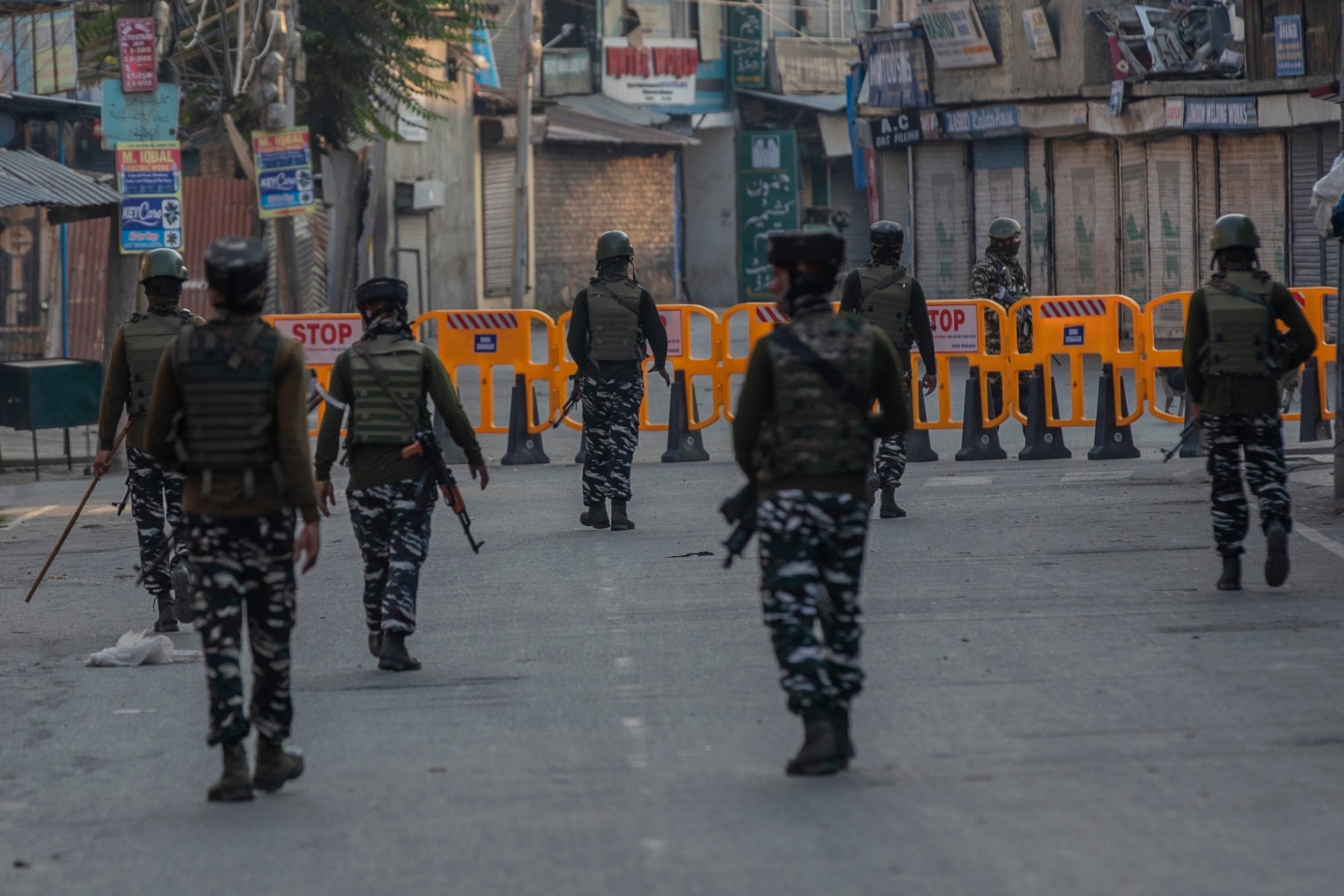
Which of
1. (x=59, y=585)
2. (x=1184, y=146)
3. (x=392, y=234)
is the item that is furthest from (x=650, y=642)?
(x=392, y=234)

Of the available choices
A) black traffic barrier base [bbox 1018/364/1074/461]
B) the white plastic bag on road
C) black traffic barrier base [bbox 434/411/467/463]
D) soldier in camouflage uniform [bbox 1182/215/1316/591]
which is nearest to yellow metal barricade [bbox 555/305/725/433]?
black traffic barrier base [bbox 434/411/467/463]

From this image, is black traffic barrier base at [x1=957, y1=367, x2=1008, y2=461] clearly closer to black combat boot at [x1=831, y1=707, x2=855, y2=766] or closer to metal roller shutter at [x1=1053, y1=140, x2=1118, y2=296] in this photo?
black combat boot at [x1=831, y1=707, x2=855, y2=766]

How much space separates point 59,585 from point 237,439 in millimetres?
5416

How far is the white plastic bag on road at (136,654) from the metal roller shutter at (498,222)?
100 feet

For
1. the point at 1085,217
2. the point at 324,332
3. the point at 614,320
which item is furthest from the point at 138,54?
the point at 1085,217

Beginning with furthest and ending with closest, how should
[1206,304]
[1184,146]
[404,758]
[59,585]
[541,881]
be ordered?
[1184,146], [59,585], [1206,304], [404,758], [541,881]

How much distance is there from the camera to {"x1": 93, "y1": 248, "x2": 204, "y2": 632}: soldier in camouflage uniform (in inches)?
337

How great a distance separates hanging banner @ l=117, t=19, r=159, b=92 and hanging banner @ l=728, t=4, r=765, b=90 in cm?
3013

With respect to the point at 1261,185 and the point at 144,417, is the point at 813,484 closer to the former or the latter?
the point at 144,417

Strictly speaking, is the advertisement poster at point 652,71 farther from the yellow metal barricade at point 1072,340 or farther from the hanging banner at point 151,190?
the yellow metal barricade at point 1072,340

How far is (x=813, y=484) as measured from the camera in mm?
5594

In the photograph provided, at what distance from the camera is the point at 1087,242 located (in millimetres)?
27672

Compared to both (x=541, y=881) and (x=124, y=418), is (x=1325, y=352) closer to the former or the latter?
(x=124, y=418)

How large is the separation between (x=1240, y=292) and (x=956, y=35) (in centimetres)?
2099
